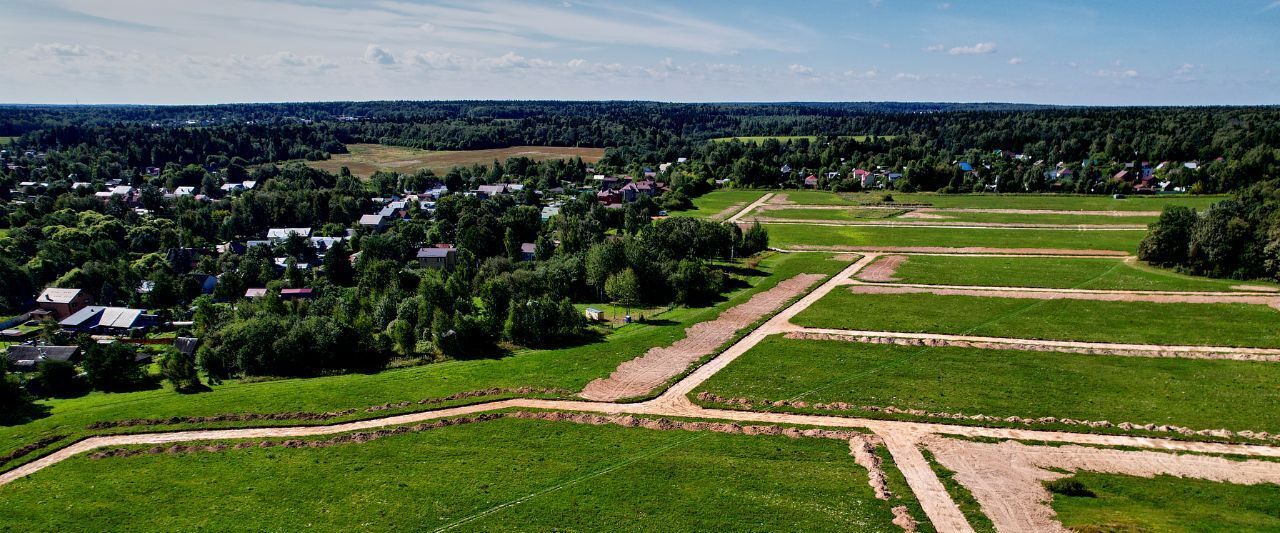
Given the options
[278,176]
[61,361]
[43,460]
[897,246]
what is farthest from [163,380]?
[278,176]

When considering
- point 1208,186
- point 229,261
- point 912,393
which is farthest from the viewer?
point 1208,186

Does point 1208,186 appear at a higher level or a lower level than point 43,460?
higher

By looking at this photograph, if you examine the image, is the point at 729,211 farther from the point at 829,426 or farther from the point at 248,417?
the point at 248,417

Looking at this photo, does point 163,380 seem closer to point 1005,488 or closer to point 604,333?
point 604,333

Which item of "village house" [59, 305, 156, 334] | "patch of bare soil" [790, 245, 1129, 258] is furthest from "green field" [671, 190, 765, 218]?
"village house" [59, 305, 156, 334]

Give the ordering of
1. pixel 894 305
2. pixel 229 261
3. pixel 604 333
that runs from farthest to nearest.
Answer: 1. pixel 229 261
2. pixel 894 305
3. pixel 604 333

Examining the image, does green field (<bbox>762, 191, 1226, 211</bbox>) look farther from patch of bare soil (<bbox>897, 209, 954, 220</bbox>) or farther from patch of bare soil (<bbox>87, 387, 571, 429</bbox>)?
patch of bare soil (<bbox>87, 387, 571, 429</bbox>)
